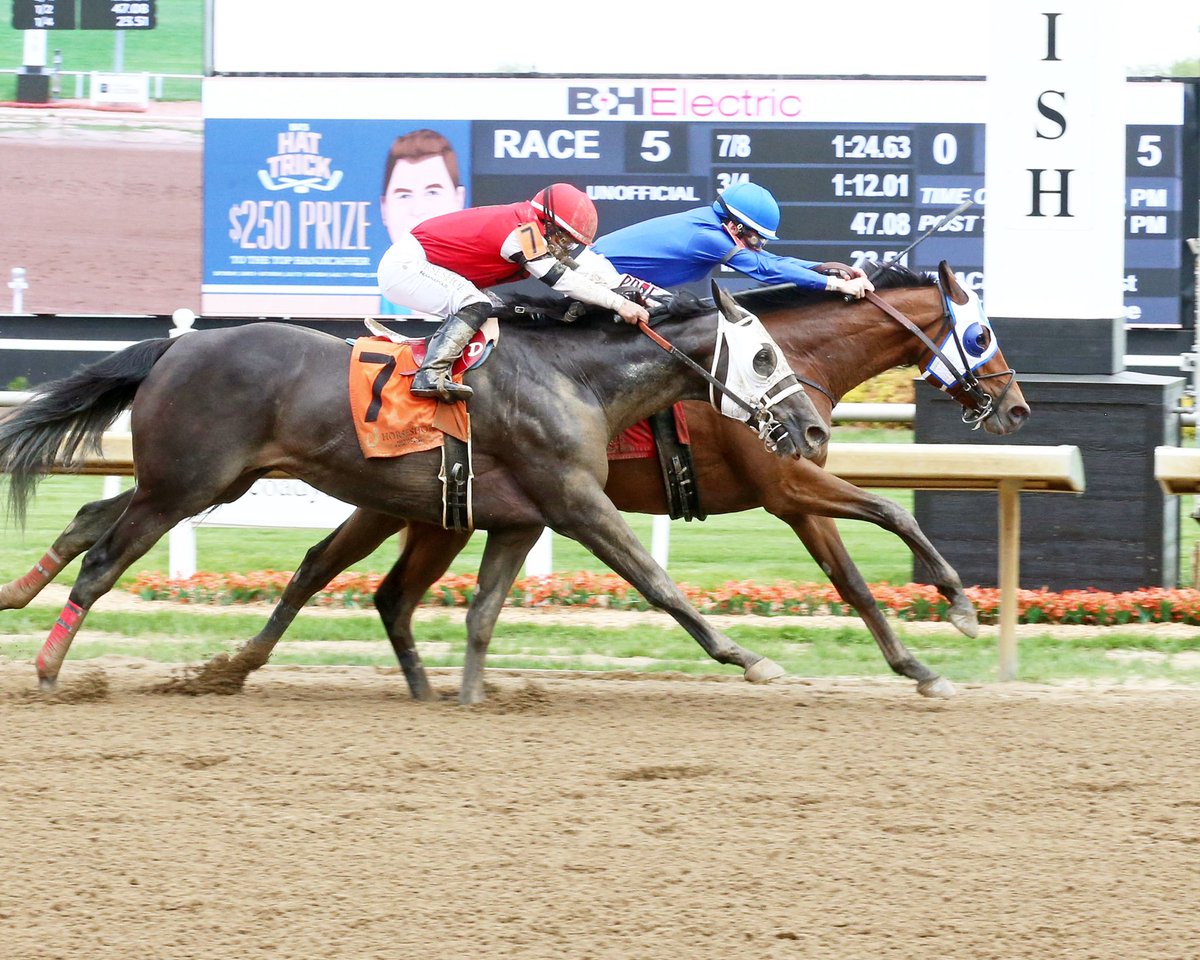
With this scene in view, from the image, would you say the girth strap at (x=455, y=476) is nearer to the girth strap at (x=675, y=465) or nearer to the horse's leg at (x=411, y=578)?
the horse's leg at (x=411, y=578)

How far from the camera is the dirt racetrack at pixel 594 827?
134 inches

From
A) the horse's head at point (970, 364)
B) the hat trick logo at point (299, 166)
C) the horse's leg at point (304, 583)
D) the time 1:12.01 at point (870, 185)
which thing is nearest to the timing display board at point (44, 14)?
the hat trick logo at point (299, 166)

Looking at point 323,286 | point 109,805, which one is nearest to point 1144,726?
point 109,805

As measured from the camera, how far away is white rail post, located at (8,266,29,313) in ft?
53.2

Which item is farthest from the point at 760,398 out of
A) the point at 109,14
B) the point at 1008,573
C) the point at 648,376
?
the point at 109,14

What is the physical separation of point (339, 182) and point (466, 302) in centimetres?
1033

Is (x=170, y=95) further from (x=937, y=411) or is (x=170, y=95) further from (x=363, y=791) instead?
(x=363, y=791)

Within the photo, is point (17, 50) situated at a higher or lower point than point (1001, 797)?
higher

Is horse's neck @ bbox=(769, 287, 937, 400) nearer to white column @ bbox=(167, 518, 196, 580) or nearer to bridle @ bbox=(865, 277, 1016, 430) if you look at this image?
bridle @ bbox=(865, 277, 1016, 430)

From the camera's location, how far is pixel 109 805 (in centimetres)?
431

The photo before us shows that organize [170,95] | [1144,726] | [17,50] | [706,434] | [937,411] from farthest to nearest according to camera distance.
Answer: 1. [17,50]
2. [170,95]
3. [937,411]
4. [706,434]
5. [1144,726]

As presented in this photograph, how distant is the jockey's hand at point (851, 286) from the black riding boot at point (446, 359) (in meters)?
1.36

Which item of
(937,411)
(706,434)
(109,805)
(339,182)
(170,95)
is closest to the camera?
(109,805)

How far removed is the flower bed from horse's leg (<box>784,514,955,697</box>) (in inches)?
87.8
